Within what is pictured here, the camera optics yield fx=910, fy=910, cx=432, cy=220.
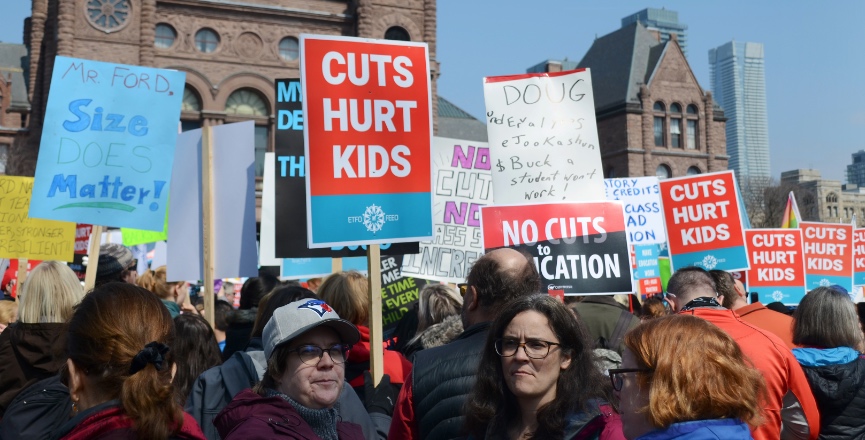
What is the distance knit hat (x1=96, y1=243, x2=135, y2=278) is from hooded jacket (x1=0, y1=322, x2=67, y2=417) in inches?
69.2

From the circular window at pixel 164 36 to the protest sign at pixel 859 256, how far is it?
94.5 ft

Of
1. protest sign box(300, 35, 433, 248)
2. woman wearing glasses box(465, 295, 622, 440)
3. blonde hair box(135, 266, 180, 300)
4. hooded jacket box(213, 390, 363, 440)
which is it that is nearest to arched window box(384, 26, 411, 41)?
blonde hair box(135, 266, 180, 300)

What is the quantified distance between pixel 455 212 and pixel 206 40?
98.6ft

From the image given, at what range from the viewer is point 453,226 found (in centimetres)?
886

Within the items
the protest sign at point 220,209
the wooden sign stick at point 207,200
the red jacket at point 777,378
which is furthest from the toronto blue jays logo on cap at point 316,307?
the protest sign at point 220,209

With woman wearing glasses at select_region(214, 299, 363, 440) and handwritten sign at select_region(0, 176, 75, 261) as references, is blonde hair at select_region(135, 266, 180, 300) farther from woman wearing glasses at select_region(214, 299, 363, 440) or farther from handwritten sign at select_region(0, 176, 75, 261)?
woman wearing glasses at select_region(214, 299, 363, 440)

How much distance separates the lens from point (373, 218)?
5203 millimetres

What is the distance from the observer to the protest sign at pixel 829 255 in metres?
12.4

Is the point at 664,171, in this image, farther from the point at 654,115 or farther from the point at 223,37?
the point at 223,37

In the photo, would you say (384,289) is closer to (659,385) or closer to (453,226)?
(453,226)

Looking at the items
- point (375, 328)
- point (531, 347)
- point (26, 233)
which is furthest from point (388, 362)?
point (26, 233)

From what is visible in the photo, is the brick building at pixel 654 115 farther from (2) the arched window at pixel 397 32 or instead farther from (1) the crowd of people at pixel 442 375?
(1) the crowd of people at pixel 442 375

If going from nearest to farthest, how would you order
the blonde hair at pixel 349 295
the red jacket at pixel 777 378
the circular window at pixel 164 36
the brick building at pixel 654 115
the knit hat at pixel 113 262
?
the red jacket at pixel 777 378 → the blonde hair at pixel 349 295 → the knit hat at pixel 113 262 → the circular window at pixel 164 36 → the brick building at pixel 654 115

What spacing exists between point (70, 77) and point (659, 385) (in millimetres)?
6186
